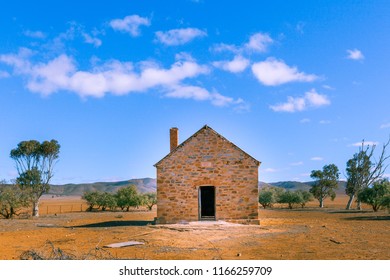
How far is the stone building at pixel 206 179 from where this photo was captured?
72.4 feet

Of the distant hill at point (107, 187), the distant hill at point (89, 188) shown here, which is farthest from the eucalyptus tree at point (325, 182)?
the distant hill at point (89, 188)

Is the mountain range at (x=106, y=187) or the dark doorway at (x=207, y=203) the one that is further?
the mountain range at (x=106, y=187)

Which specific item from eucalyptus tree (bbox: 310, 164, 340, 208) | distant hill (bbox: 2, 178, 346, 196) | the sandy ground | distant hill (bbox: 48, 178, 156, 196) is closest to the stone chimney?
the sandy ground

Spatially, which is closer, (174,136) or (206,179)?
(206,179)

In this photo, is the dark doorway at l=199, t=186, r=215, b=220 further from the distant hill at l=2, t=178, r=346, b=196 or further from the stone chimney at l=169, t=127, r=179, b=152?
the distant hill at l=2, t=178, r=346, b=196

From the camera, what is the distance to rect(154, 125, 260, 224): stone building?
22078 mm

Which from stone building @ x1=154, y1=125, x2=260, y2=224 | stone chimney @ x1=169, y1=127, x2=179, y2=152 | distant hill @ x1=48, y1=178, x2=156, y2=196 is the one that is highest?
stone chimney @ x1=169, y1=127, x2=179, y2=152

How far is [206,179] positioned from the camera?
73.2ft

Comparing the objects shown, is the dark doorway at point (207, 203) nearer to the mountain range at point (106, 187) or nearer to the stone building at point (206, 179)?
the stone building at point (206, 179)

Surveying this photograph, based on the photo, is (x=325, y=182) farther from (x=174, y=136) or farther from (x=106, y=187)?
(x=106, y=187)

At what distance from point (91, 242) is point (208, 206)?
38.9ft

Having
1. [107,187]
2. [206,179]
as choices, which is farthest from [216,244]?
[107,187]

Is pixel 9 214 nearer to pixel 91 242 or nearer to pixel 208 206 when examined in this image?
pixel 208 206
